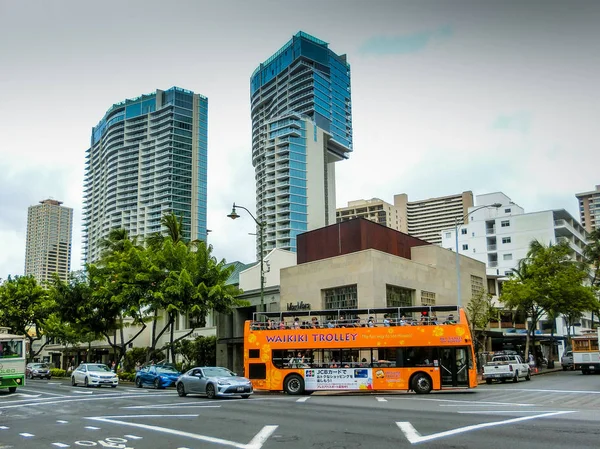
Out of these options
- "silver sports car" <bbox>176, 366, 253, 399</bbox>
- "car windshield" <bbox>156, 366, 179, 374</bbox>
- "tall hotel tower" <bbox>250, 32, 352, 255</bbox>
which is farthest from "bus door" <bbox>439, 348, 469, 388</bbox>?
"tall hotel tower" <bbox>250, 32, 352, 255</bbox>

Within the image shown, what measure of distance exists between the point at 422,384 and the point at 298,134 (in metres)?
131

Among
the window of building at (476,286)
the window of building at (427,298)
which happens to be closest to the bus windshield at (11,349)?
the window of building at (427,298)

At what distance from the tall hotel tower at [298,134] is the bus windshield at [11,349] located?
378 feet

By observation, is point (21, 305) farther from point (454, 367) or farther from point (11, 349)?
point (454, 367)

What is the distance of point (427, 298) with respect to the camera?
44.9 m

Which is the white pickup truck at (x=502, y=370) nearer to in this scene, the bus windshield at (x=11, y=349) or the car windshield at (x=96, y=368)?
the car windshield at (x=96, y=368)

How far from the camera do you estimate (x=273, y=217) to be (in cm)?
15212

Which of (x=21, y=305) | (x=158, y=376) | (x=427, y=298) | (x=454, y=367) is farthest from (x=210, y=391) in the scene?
(x=21, y=305)

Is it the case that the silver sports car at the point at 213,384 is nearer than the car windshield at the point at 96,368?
Yes

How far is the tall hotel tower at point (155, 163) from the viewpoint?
186000 millimetres

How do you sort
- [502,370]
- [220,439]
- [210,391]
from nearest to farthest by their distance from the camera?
[220,439]
[210,391]
[502,370]

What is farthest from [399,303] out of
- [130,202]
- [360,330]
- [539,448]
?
[130,202]

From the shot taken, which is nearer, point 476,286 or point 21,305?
point 476,286

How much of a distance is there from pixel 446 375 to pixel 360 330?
4213mm
